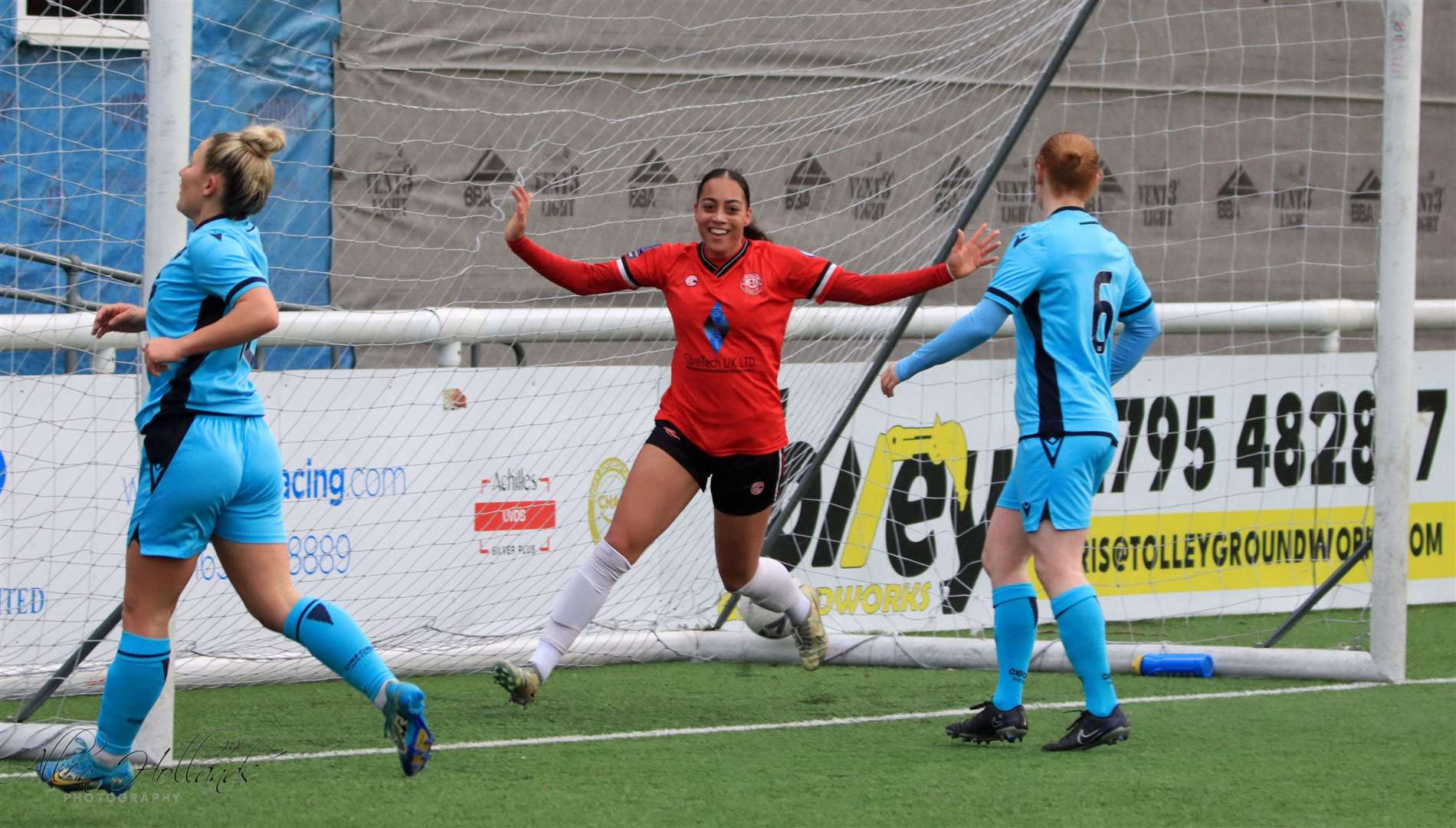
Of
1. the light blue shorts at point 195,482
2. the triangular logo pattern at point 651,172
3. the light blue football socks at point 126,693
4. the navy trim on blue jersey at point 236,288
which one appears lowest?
the light blue football socks at point 126,693

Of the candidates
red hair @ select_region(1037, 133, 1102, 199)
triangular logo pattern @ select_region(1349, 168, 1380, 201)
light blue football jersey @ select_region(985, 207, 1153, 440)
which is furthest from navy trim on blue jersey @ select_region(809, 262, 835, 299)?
triangular logo pattern @ select_region(1349, 168, 1380, 201)

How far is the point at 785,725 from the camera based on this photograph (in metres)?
5.93

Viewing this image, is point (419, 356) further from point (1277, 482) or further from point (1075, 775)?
point (1277, 482)

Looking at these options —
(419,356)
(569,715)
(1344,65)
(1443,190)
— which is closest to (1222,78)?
(1344,65)

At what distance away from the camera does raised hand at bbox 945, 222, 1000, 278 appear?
5.52 m

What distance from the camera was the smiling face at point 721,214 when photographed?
5824mm

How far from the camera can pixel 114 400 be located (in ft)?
21.8

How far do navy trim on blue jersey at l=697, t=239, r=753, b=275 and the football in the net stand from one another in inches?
66.3

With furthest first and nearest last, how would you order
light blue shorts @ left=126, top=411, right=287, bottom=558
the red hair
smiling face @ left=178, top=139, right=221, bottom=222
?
the red hair < smiling face @ left=178, top=139, right=221, bottom=222 < light blue shorts @ left=126, top=411, right=287, bottom=558

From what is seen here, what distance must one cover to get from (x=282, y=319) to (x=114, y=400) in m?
0.72

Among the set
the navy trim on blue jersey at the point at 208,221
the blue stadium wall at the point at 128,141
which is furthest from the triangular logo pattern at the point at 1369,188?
the navy trim on blue jersey at the point at 208,221

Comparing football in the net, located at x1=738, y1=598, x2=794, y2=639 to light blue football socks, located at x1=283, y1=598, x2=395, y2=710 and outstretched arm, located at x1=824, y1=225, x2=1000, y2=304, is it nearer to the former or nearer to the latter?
outstretched arm, located at x1=824, y1=225, x2=1000, y2=304

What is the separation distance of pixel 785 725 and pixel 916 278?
5.21 feet

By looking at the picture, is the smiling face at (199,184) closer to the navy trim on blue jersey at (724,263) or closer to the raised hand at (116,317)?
the raised hand at (116,317)
